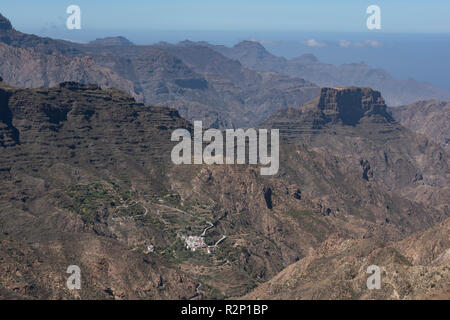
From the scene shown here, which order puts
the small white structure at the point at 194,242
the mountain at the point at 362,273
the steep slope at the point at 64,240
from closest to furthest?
the mountain at the point at 362,273, the steep slope at the point at 64,240, the small white structure at the point at 194,242

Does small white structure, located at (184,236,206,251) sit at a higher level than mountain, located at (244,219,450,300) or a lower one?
lower

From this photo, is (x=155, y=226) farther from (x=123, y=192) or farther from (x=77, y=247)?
(x=77, y=247)

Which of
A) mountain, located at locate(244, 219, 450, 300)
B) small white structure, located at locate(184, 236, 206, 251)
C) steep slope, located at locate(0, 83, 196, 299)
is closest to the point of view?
mountain, located at locate(244, 219, 450, 300)

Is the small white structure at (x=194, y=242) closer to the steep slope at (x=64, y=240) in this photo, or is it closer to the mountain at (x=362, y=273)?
the steep slope at (x=64, y=240)

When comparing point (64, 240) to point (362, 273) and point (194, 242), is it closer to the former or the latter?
point (194, 242)

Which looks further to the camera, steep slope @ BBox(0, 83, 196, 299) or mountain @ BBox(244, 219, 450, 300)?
Result: steep slope @ BBox(0, 83, 196, 299)

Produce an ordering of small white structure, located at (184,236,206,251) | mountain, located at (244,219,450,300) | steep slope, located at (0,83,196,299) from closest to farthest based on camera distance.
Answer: mountain, located at (244,219,450,300) → steep slope, located at (0,83,196,299) → small white structure, located at (184,236,206,251)

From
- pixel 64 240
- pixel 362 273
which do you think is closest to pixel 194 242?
pixel 64 240

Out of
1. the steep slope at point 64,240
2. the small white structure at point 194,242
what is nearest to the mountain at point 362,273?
the steep slope at point 64,240

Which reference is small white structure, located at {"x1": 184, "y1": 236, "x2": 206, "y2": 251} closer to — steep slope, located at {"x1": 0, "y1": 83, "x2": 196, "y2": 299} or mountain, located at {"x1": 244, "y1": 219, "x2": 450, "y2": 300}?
steep slope, located at {"x1": 0, "y1": 83, "x2": 196, "y2": 299}

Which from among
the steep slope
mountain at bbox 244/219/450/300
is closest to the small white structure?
the steep slope
